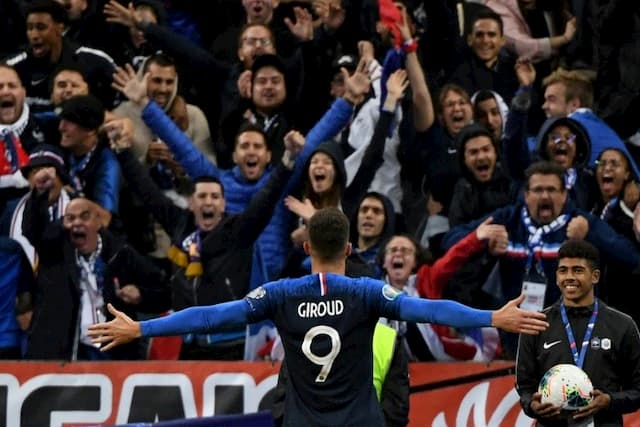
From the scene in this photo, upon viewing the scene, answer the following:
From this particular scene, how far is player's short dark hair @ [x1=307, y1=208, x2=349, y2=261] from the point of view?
28.6 ft

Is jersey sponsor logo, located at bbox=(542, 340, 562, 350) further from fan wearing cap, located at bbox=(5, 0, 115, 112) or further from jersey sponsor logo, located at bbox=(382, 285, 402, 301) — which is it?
fan wearing cap, located at bbox=(5, 0, 115, 112)

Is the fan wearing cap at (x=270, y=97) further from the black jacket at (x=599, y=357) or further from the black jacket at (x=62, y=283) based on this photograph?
the black jacket at (x=599, y=357)

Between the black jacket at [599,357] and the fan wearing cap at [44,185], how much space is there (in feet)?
13.5

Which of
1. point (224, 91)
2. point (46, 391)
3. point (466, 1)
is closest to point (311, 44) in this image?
point (224, 91)

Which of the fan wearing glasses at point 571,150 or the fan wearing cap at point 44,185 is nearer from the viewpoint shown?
the fan wearing cap at point 44,185

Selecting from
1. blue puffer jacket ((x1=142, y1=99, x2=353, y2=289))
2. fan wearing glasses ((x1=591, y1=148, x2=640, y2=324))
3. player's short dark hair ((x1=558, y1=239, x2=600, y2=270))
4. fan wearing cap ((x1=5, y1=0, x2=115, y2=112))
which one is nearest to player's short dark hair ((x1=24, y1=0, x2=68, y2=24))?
fan wearing cap ((x1=5, y1=0, x2=115, y2=112))

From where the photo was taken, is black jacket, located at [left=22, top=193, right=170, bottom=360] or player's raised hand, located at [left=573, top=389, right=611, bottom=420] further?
black jacket, located at [left=22, top=193, right=170, bottom=360]

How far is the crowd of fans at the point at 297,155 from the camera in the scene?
1237 centimetres

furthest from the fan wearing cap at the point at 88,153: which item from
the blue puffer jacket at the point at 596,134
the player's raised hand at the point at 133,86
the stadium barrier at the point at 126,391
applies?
the blue puffer jacket at the point at 596,134

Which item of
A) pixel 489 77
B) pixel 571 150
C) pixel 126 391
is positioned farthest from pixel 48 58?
pixel 571 150

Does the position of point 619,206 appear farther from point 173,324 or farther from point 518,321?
point 173,324

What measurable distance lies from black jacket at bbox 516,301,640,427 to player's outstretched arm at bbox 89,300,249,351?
7.06 ft

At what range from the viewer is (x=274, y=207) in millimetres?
12906

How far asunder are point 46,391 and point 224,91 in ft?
13.2
